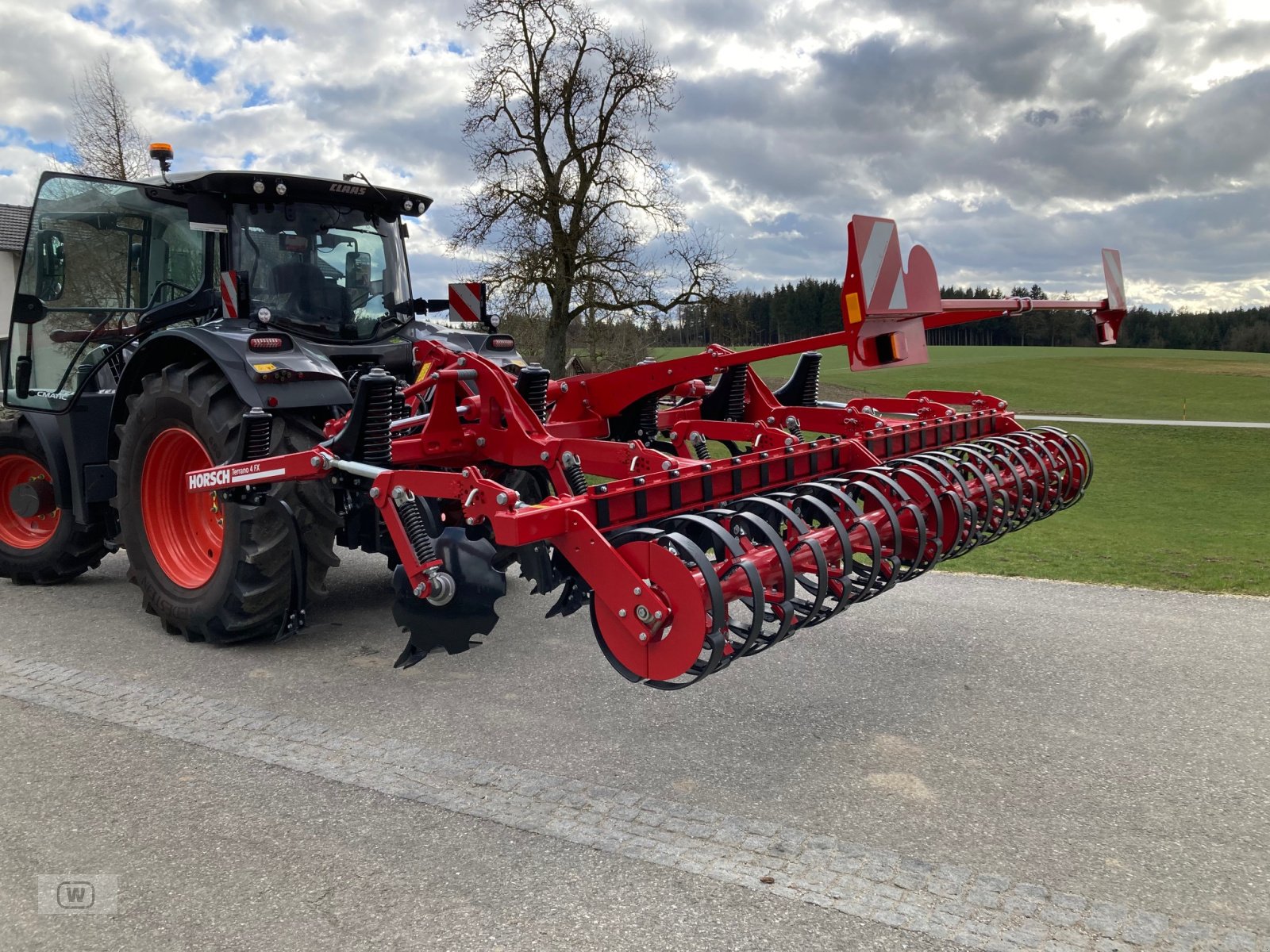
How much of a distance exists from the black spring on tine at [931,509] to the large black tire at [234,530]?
2.66 metres

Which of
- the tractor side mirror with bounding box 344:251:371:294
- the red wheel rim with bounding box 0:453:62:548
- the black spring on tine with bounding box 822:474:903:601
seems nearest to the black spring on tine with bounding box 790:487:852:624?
the black spring on tine with bounding box 822:474:903:601

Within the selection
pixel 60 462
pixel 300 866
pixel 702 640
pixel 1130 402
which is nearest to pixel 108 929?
pixel 300 866

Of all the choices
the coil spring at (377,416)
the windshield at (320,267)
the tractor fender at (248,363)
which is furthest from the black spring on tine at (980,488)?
the windshield at (320,267)

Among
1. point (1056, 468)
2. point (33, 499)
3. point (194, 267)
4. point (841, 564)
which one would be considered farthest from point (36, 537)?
point (1056, 468)

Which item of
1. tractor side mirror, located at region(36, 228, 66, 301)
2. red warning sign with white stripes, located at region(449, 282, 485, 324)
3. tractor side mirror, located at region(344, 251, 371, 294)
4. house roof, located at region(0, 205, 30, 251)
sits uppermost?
house roof, located at region(0, 205, 30, 251)

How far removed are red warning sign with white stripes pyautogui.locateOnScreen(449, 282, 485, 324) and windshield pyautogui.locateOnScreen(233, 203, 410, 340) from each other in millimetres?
448

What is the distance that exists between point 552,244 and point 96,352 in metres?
12.1

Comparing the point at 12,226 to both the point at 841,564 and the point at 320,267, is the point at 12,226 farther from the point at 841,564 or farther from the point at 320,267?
the point at 841,564

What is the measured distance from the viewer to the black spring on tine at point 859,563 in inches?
149

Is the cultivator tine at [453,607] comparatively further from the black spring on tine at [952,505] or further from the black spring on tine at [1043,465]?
the black spring on tine at [1043,465]

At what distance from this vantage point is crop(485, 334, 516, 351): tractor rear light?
615 cm

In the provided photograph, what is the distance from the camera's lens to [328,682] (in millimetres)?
4492

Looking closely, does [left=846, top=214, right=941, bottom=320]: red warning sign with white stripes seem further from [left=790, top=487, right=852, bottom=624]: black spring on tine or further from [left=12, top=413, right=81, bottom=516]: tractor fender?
[left=12, top=413, right=81, bottom=516]: tractor fender

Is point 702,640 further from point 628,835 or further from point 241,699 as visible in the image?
point 241,699
